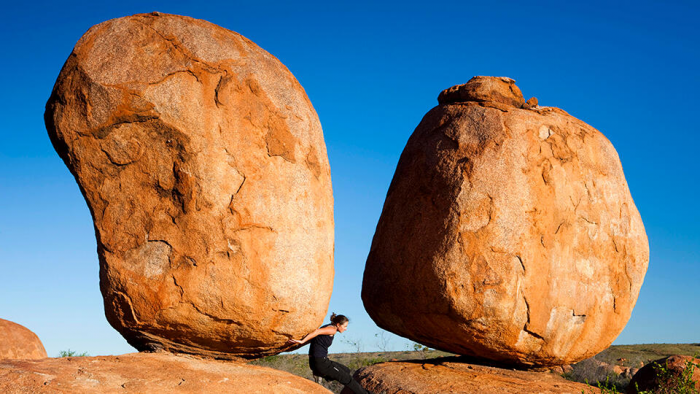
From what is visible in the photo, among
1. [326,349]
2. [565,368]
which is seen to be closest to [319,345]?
[326,349]

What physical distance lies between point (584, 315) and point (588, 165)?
1.76 meters

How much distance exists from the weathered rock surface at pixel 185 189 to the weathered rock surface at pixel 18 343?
403 cm

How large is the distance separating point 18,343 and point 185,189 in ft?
16.7

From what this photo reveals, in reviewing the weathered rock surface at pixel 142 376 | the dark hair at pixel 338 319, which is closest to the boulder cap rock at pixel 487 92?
the dark hair at pixel 338 319

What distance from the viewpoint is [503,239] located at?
6750 millimetres

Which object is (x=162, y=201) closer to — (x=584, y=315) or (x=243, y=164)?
(x=243, y=164)

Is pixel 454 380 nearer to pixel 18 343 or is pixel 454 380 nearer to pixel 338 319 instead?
pixel 338 319

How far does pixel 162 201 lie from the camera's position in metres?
5.17

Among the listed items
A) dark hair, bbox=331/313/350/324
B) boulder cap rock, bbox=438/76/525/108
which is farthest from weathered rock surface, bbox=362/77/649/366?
dark hair, bbox=331/313/350/324

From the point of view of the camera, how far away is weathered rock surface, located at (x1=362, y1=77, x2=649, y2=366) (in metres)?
6.72

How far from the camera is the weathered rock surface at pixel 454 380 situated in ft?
21.6

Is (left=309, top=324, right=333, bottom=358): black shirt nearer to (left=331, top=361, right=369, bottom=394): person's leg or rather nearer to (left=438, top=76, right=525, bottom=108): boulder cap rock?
(left=331, top=361, right=369, bottom=394): person's leg

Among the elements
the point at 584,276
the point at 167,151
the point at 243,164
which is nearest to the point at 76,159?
the point at 167,151

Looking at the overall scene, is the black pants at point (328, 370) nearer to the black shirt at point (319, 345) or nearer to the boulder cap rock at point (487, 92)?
the black shirt at point (319, 345)
